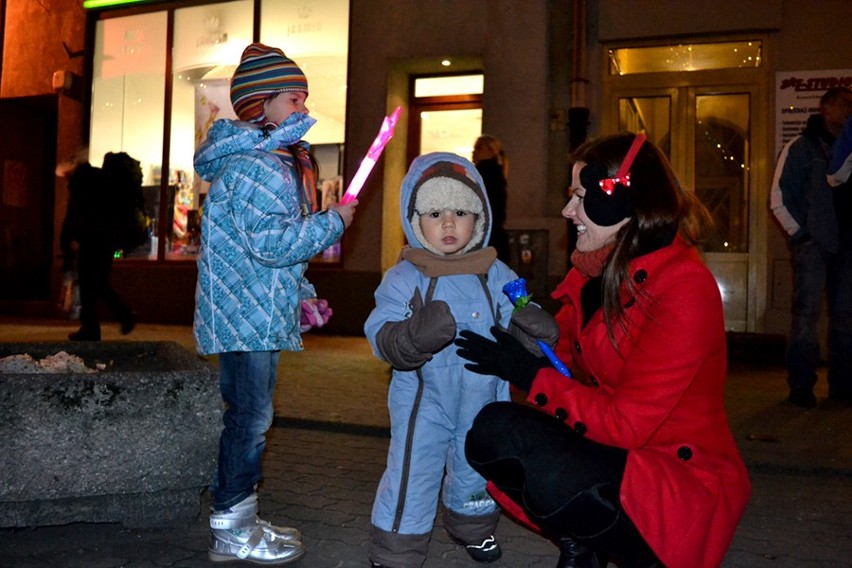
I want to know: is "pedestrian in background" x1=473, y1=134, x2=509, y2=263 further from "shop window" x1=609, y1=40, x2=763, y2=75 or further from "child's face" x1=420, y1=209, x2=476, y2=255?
"shop window" x1=609, y1=40, x2=763, y2=75

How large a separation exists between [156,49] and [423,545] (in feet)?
37.6

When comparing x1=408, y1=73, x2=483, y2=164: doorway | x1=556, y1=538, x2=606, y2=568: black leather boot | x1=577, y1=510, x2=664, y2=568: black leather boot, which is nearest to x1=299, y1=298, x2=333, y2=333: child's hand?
x1=556, y1=538, x2=606, y2=568: black leather boot

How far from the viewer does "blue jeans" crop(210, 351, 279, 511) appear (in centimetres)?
322

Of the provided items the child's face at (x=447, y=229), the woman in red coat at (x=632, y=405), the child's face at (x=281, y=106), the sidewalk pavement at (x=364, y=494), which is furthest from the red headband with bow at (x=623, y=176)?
the sidewalk pavement at (x=364, y=494)

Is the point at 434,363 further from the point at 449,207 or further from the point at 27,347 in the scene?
the point at 27,347

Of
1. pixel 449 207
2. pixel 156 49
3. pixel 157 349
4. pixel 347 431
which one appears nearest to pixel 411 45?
pixel 156 49

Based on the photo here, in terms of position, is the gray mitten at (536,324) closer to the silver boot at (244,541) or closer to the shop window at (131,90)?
the silver boot at (244,541)

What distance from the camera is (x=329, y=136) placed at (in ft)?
36.9

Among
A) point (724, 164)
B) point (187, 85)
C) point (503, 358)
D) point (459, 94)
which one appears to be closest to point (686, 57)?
point (724, 164)

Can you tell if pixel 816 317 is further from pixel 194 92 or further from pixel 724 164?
pixel 194 92

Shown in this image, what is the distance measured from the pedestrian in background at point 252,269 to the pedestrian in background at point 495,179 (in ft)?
11.3

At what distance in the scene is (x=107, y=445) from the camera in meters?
3.30

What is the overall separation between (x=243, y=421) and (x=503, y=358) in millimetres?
1198

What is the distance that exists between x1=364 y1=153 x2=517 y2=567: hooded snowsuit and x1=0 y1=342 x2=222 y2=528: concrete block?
3.00ft
